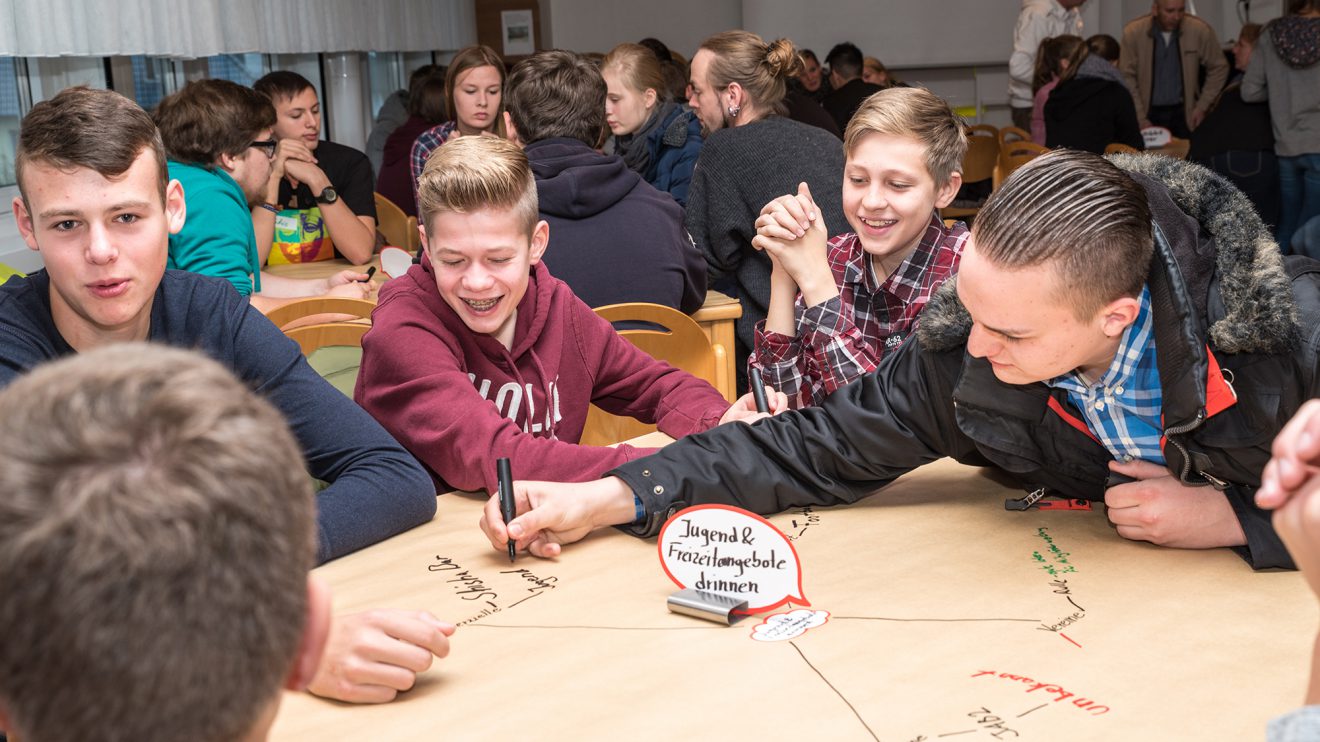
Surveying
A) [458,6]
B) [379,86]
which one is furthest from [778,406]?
[458,6]

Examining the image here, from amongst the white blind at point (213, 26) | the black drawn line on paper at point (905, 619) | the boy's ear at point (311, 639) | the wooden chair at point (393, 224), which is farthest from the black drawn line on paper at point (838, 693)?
the wooden chair at point (393, 224)

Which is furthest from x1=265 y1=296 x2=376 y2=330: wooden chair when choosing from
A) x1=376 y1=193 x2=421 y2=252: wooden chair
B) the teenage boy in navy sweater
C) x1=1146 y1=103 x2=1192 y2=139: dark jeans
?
x1=1146 y1=103 x2=1192 y2=139: dark jeans

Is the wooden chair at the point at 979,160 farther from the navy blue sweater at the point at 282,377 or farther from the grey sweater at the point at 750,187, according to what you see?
the navy blue sweater at the point at 282,377

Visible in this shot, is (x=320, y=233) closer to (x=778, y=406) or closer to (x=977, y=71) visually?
(x=778, y=406)

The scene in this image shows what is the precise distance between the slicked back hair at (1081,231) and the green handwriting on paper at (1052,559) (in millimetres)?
286

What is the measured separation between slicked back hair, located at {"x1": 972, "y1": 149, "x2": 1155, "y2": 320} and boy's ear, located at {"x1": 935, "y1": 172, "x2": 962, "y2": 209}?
1067mm

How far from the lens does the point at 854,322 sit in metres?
2.30

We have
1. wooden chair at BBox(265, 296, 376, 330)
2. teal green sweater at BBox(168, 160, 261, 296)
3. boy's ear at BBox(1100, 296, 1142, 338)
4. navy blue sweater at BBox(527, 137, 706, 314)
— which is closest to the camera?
boy's ear at BBox(1100, 296, 1142, 338)

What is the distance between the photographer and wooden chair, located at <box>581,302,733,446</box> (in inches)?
96.3

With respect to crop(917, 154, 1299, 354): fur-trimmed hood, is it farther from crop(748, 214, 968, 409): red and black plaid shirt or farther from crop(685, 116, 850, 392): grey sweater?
crop(685, 116, 850, 392): grey sweater

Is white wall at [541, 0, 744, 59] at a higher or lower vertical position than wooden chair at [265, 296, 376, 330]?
higher

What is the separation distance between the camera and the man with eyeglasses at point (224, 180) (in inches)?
120

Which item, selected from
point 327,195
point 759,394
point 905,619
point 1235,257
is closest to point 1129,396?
point 1235,257

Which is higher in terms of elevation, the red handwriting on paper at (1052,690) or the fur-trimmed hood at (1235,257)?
the fur-trimmed hood at (1235,257)
